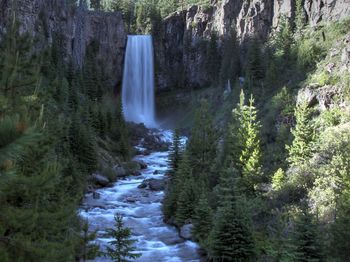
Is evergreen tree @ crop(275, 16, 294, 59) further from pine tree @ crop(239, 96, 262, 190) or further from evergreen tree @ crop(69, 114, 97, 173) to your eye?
evergreen tree @ crop(69, 114, 97, 173)

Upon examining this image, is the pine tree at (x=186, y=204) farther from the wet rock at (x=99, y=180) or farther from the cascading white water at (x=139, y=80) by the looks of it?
the cascading white water at (x=139, y=80)

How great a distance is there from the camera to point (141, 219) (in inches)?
1278

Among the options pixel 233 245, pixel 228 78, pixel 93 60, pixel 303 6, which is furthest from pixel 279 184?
pixel 93 60

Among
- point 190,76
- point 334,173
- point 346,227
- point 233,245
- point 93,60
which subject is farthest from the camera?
point 190,76

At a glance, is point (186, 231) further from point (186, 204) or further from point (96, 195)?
point (96, 195)

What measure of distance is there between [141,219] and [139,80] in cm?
6129

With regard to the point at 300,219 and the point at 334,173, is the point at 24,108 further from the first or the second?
the point at 334,173

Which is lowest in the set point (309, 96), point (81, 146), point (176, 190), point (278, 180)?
point (176, 190)

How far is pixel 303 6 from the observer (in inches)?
2488

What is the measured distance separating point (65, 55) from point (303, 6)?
36.5 metres

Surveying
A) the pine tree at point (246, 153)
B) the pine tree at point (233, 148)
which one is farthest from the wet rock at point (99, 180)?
the pine tree at point (246, 153)

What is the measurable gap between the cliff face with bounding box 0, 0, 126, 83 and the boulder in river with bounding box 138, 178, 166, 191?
24454 millimetres

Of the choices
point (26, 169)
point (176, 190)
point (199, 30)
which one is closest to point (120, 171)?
point (176, 190)

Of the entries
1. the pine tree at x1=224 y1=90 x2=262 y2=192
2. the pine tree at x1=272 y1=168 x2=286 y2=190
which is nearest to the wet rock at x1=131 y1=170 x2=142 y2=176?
the pine tree at x1=224 y1=90 x2=262 y2=192
